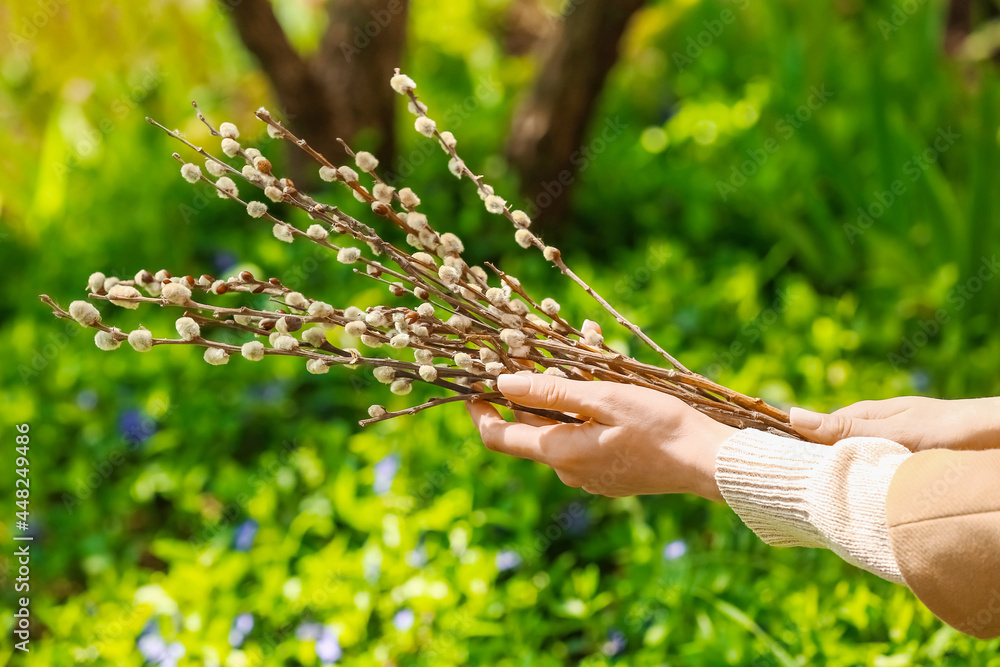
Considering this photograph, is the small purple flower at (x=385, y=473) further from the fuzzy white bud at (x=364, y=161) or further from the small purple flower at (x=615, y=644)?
the fuzzy white bud at (x=364, y=161)

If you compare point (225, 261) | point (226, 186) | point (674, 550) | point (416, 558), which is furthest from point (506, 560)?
point (225, 261)

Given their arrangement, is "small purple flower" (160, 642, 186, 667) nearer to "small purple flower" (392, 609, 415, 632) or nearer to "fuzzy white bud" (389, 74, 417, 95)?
"small purple flower" (392, 609, 415, 632)

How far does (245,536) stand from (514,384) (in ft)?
3.21

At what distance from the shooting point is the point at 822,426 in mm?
879

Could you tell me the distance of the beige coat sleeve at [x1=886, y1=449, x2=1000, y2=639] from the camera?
0.71m

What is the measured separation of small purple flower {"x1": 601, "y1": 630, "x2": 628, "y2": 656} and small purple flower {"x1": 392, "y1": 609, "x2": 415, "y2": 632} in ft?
1.11

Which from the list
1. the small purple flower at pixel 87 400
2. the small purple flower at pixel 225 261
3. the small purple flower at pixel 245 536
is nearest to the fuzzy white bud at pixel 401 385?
Answer: the small purple flower at pixel 245 536

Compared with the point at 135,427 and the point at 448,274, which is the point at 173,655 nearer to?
the point at 135,427

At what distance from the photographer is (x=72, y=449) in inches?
73.0

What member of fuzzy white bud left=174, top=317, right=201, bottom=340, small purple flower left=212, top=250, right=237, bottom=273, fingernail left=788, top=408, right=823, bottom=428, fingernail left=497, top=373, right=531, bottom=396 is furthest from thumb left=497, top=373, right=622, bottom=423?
small purple flower left=212, top=250, right=237, bottom=273

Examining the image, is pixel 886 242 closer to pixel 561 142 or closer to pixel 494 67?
pixel 561 142

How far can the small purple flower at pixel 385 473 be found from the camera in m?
1.59

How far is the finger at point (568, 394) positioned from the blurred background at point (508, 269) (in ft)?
2.14

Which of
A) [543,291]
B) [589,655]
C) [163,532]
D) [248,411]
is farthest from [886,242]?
[163,532]
